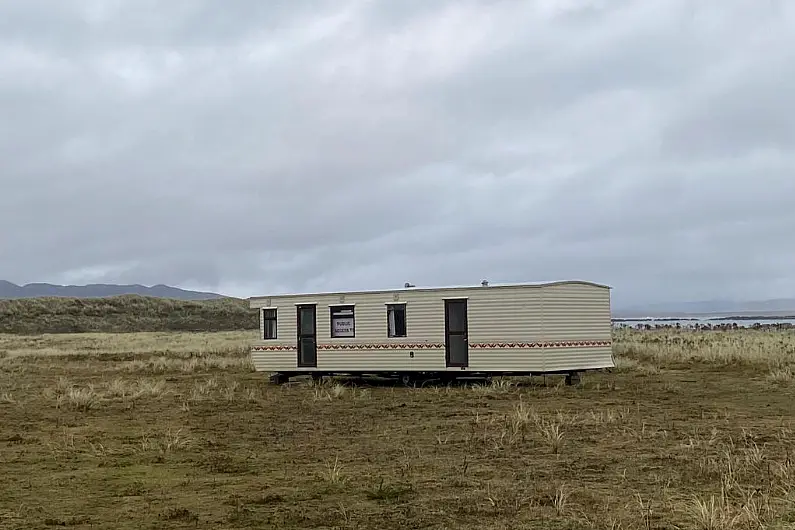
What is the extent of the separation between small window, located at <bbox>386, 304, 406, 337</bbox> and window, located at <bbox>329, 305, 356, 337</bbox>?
926mm

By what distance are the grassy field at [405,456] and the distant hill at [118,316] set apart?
162ft

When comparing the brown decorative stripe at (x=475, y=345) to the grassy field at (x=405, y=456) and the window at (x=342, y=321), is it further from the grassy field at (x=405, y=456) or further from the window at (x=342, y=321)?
the grassy field at (x=405, y=456)

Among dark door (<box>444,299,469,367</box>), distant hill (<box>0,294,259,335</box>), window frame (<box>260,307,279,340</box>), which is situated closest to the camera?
dark door (<box>444,299,469,367</box>)

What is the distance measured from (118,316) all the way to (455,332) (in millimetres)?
56536

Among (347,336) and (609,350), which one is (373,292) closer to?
(347,336)

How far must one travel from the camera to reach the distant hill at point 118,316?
66.9 metres

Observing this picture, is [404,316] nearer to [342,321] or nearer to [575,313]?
[342,321]

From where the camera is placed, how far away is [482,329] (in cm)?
1922

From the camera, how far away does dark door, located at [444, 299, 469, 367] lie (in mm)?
19500

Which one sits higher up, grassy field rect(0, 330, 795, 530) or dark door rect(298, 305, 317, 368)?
dark door rect(298, 305, 317, 368)

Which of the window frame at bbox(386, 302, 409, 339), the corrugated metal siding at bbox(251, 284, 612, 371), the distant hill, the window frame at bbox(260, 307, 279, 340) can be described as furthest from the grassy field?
the distant hill

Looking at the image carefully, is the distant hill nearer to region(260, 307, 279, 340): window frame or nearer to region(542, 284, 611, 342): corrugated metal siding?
region(260, 307, 279, 340): window frame

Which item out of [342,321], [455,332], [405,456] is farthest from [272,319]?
[405,456]

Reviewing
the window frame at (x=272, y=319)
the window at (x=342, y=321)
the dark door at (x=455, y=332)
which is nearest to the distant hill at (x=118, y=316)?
the window frame at (x=272, y=319)
